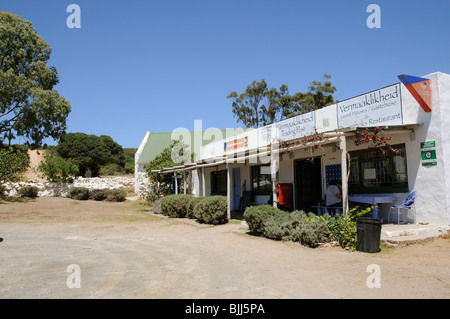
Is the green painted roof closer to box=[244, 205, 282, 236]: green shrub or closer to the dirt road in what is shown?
box=[244, 205, 282, 236]: green shrub

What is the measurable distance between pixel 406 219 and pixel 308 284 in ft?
18.5

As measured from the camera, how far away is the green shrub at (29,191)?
1072 inches

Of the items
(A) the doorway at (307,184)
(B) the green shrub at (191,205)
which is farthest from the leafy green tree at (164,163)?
(A) the doorway at (307,184)

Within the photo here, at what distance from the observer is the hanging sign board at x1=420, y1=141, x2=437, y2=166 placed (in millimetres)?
8688

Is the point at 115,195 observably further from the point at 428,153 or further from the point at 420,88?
the point at 420,88

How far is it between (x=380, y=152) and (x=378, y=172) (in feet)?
1.98

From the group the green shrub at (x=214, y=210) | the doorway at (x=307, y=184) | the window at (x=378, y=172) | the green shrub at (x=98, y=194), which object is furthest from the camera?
the green shrub at (x=98, y=194)

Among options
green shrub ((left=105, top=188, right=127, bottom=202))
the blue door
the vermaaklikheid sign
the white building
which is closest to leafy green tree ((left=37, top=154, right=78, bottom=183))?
green shrub ((left=105, top=188, right=127, bottom=202))

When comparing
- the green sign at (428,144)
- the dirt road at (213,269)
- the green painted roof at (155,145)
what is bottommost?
the dirt road at (213,269)

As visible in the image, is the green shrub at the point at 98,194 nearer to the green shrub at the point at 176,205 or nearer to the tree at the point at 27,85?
the tree at the point at 27,85

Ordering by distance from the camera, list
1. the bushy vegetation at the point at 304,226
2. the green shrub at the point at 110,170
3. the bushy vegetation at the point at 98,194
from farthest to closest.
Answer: the green shrub at the point at 110,170, the bushy vegetation at the point at 98,194, the bushy vegetation at the point at 304,226

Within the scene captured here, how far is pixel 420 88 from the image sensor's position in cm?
873

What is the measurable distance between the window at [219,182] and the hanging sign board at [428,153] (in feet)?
37.5
